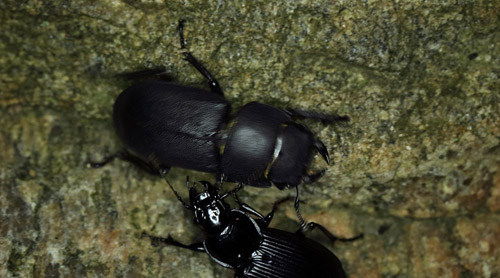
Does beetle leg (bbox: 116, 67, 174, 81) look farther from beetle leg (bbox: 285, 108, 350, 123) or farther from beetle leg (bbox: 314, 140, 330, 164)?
beetle leg (bbox: 314, 140, 330, 164)

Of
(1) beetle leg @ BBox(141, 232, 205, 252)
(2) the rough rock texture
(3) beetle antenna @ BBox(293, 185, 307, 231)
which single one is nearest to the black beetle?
(3) beetle antenna @ BBox(293, 185, 307, 231)

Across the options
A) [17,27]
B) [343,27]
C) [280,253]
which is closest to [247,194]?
[280,253]

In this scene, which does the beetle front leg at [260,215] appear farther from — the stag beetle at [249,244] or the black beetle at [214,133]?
the black beetle at [214,133]

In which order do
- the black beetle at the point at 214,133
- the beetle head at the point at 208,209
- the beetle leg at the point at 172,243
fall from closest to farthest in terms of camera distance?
the black beetle at the point at 214,133, the beetle head at the point at 208,209, the beetle leg at the point at 172,243

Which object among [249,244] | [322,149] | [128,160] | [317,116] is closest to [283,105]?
[317,116]

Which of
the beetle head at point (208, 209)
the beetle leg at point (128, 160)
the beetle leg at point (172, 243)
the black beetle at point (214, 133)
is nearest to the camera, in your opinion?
the black beetle at point (214, 133)

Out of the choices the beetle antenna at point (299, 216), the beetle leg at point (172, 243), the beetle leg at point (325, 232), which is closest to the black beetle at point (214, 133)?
the beetle antenna at point (299, 216)

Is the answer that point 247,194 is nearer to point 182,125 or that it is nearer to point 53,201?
point 182,125
